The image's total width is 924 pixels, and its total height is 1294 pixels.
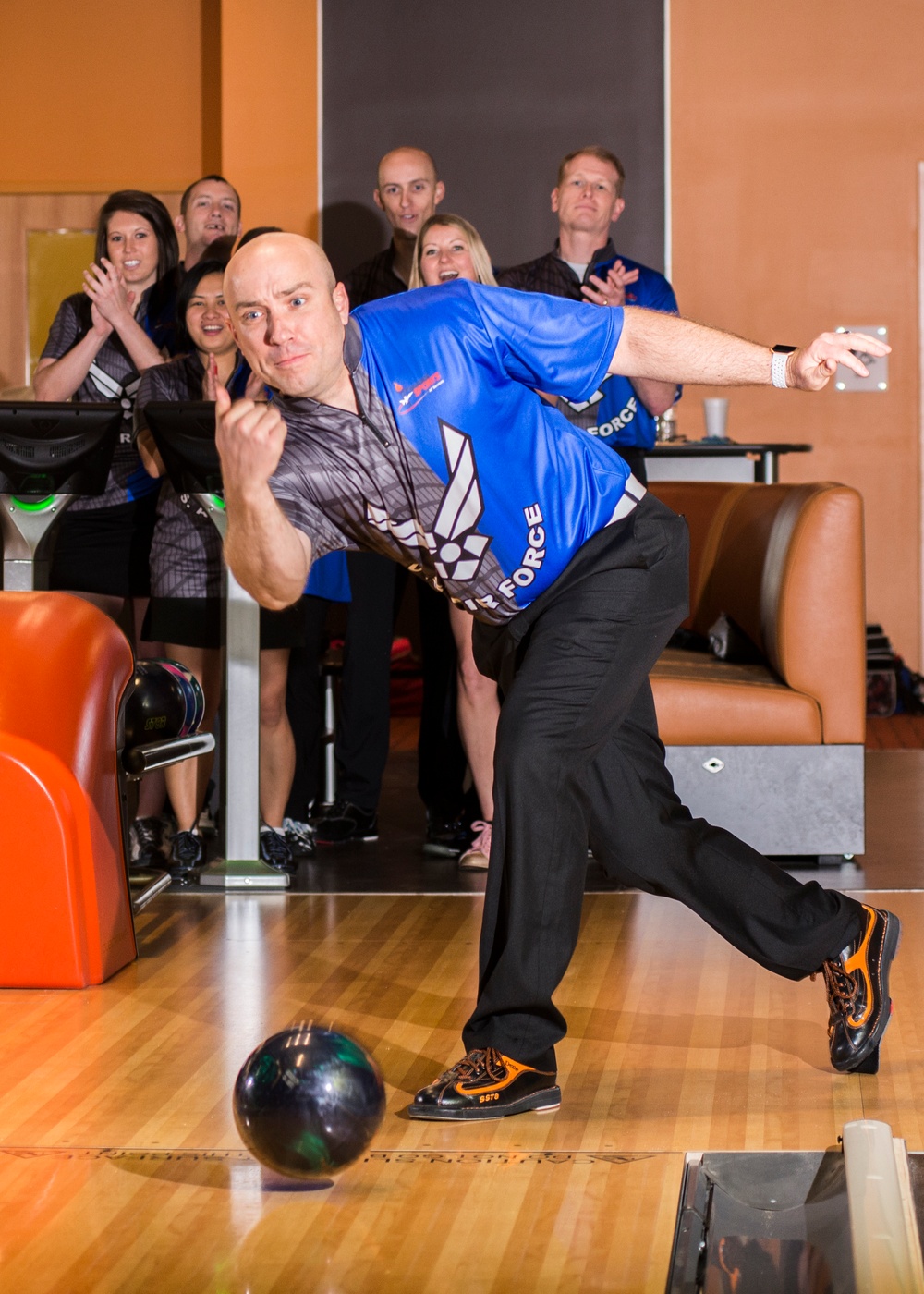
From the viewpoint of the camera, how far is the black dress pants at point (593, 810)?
2232 millimetres

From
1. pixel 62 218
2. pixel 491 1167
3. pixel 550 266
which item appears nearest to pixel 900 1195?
pixel 491 1167

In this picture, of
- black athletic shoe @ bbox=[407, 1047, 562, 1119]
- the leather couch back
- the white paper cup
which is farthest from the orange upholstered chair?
the white paper cup

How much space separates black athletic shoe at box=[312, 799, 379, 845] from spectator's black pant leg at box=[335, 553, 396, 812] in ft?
0.07

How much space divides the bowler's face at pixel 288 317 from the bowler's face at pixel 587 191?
2022mm

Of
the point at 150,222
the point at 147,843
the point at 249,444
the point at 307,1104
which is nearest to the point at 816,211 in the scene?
the point at 150,222

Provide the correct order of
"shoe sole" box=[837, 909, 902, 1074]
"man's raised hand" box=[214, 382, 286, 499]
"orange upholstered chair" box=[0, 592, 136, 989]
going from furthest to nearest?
"orange upholstered chair" box=[0, 592, 136, 989] → "shoe sole" box=[837, 909, 902, 1074] → "man's raised hand" box=[214, 382, 286, 499]

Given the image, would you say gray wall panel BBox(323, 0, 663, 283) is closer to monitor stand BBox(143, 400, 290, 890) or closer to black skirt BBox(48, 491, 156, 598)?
black skirt BBox(48, 491, 156, 598)

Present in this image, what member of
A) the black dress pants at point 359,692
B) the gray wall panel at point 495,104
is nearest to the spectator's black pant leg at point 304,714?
the black dress pants at point 359,692

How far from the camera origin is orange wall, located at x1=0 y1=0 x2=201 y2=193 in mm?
8117

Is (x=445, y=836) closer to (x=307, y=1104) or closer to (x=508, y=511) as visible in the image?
(x=508, y=511)

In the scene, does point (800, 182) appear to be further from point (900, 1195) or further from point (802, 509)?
point (900, 1195)

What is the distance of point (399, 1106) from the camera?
2.29 meters

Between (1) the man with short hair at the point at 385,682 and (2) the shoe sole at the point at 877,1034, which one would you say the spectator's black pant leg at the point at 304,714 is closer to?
(1) the man with short hair at the point at 385,682

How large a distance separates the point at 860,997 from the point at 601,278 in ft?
7.90
